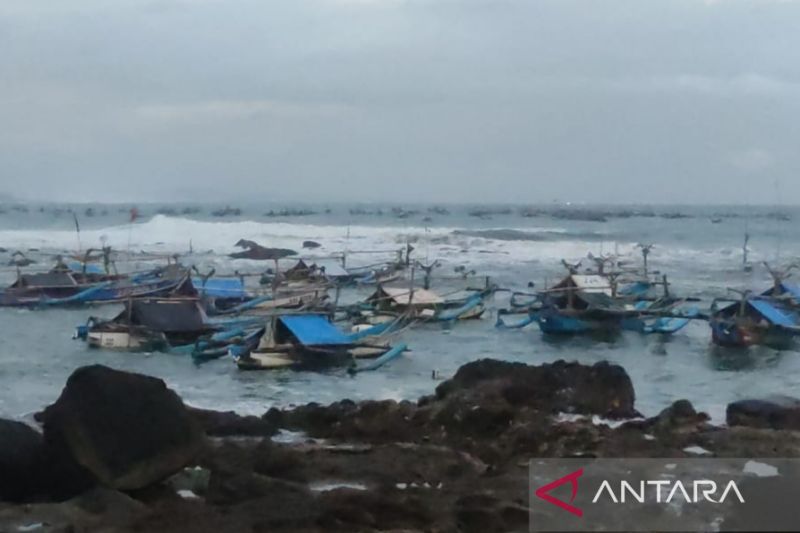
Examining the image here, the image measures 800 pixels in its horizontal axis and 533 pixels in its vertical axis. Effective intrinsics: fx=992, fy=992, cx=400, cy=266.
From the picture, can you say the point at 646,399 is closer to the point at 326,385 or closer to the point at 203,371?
the point at 326,385

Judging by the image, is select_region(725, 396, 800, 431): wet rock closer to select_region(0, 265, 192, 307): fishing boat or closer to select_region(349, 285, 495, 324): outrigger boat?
select_region(349, 285, 495, 324): outrigger boat

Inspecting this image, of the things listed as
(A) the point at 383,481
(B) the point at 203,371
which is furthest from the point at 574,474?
(B) the point at 203,371

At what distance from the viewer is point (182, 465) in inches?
355

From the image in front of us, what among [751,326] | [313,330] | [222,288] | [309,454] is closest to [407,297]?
[222,288]

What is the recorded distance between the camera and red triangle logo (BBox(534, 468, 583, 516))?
26.6ft

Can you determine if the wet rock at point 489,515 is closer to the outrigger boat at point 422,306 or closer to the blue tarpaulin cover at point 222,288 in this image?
the outrigger boat at point 422,306

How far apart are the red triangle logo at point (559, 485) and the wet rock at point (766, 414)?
11.5ft

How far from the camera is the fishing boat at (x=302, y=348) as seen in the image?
16.7 m

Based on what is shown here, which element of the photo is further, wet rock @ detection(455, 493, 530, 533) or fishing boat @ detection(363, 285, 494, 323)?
fishing boat @ detection(363, 285, 494, 323)

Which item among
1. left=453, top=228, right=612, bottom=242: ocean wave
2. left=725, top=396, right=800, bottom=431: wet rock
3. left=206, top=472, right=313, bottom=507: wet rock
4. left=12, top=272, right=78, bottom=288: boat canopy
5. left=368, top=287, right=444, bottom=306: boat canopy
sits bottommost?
left=453, top=228, right=612, bottom=242: ocean wave

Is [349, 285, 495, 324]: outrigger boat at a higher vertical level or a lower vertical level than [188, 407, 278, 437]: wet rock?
lower

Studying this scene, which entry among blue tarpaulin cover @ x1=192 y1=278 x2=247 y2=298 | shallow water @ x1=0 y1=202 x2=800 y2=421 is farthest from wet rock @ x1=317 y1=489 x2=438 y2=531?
blue tarpaulin cover @ x1=192 y1=278 x2=247 y2=298

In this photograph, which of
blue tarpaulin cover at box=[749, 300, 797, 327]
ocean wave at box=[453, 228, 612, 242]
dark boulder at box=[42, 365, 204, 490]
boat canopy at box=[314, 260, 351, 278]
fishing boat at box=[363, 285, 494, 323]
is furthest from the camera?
ocean wave at box=[453, 228, 612, 242]

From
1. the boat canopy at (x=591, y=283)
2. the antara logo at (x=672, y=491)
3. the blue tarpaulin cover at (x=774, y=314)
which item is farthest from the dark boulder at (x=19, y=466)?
the boat canopy at (x=591, y=283)
